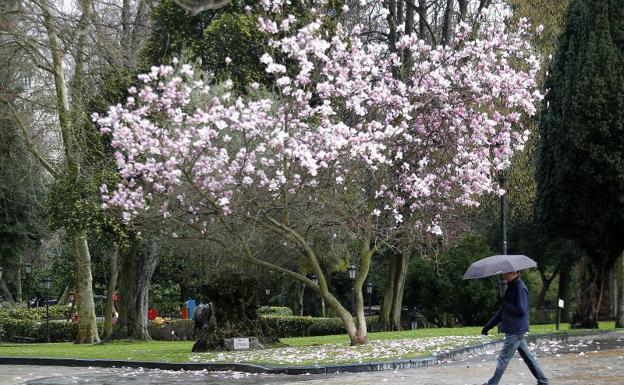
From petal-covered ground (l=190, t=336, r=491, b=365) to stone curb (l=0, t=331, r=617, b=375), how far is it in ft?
1.11

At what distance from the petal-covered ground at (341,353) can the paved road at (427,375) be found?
0.95 m

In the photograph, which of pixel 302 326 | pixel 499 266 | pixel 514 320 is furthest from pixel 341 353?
pixel 302 326

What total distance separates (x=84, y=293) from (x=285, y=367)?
51.4 feet

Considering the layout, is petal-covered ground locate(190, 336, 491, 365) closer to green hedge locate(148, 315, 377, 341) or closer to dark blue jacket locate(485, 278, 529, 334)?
dark blue jacket locate(485, 278, 529, 334)

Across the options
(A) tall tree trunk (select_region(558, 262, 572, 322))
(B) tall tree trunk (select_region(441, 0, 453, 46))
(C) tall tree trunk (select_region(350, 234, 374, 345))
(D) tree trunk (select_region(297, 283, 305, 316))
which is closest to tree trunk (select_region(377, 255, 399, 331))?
(B) tall tree trunk (select_region(441, 0, 453, 46))

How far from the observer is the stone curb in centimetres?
1552

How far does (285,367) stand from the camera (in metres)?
15.8

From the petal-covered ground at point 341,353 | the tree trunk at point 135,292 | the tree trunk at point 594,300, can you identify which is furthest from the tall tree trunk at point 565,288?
the petal-covered ground at point 341,353

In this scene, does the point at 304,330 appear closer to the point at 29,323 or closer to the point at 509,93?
the point at 29,323

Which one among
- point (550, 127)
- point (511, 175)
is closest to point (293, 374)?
point (550, 127)

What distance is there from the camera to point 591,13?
2519cm

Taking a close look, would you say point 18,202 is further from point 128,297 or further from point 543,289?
point 543,289

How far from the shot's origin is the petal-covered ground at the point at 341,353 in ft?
54.8

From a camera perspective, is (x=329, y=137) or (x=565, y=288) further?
(x=565, y=288)
